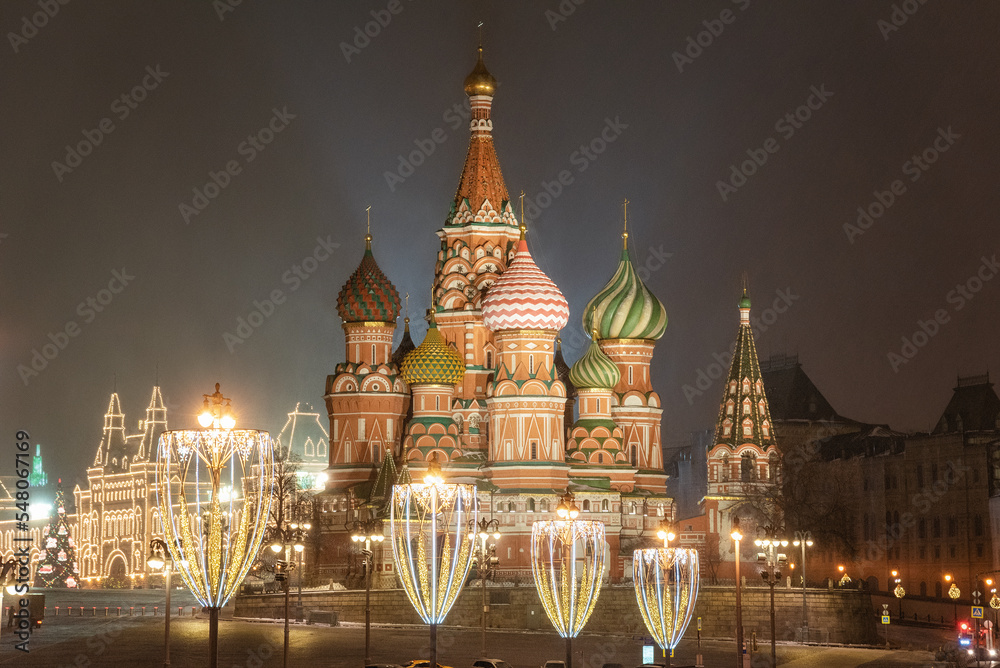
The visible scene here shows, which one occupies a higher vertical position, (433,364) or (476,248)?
(476,248)

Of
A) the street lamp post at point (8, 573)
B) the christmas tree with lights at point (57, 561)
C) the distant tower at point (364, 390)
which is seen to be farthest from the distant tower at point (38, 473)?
the street lamp post at point (8, 573)

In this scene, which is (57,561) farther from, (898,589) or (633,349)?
(898,589)

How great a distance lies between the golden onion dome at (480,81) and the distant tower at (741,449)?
14941mm

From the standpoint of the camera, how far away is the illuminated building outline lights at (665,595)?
44.3m

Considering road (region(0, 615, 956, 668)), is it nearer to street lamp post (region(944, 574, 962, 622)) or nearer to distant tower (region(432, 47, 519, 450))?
street lamp post (region(944, 574, 962, 622))

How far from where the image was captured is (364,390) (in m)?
74.4

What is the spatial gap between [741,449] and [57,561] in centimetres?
4147

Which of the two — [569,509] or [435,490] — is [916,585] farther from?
[435,490]

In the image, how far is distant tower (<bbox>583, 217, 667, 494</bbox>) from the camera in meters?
76.4

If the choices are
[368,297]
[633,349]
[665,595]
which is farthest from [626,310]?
[665,595]

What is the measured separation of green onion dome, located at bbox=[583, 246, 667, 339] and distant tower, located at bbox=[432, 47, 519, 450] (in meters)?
4.87

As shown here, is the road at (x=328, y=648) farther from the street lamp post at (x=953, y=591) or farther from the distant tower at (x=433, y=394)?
the street lamp post at (x=953, y=591)

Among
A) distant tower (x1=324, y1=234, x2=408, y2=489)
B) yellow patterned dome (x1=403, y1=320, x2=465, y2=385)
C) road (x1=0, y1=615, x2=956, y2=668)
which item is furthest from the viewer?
distant tower (x1=324, y1=234, x2=408, y2=489)

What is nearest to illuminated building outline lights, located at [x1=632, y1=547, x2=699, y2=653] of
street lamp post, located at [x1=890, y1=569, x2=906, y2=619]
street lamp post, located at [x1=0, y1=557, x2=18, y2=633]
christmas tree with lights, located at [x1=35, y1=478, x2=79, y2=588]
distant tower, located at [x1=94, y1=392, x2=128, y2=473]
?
street lamp post, located at [x1=890, y1=569, x2=906, y2=619]
